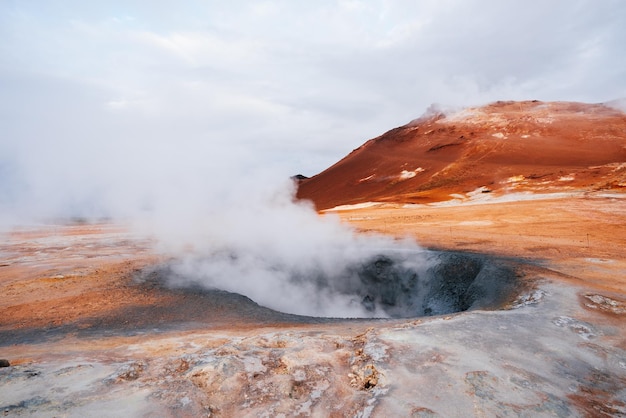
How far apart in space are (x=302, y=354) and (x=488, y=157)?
45031 mm

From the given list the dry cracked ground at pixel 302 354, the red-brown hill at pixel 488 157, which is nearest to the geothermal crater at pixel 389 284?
the dry cracked ground at pixel 302 354

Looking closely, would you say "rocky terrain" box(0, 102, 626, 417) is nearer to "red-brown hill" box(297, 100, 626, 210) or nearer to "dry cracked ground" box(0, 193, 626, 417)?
"dry cracked ground" box(0, 193, 626, 417)

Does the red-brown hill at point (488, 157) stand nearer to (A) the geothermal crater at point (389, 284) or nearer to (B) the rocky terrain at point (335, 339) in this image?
(B) the rocky terrain at point (335, 339)

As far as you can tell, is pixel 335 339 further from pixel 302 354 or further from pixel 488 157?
pixel 488 157

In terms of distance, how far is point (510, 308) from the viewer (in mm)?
6410

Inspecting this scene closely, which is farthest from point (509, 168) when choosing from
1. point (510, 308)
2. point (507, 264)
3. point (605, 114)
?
point (510, 308)

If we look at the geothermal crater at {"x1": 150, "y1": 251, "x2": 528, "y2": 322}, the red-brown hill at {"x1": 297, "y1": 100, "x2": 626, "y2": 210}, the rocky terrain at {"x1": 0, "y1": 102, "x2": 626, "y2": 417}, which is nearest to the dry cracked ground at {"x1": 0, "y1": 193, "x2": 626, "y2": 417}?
the rocky terrain at {"x1": 0, "y1": 102, "x2": 626, "y2": 417}

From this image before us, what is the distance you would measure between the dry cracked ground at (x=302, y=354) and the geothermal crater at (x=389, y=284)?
0.61 metres

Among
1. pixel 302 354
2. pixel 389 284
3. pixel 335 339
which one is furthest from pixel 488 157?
pixel 302 354

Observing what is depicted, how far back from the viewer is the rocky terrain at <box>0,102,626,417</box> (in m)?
3.48

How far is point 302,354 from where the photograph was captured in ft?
14.4

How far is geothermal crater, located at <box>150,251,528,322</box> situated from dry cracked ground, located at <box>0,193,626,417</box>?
611 mm

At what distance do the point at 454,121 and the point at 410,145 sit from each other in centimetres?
732

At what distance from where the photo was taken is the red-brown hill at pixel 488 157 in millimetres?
34062
